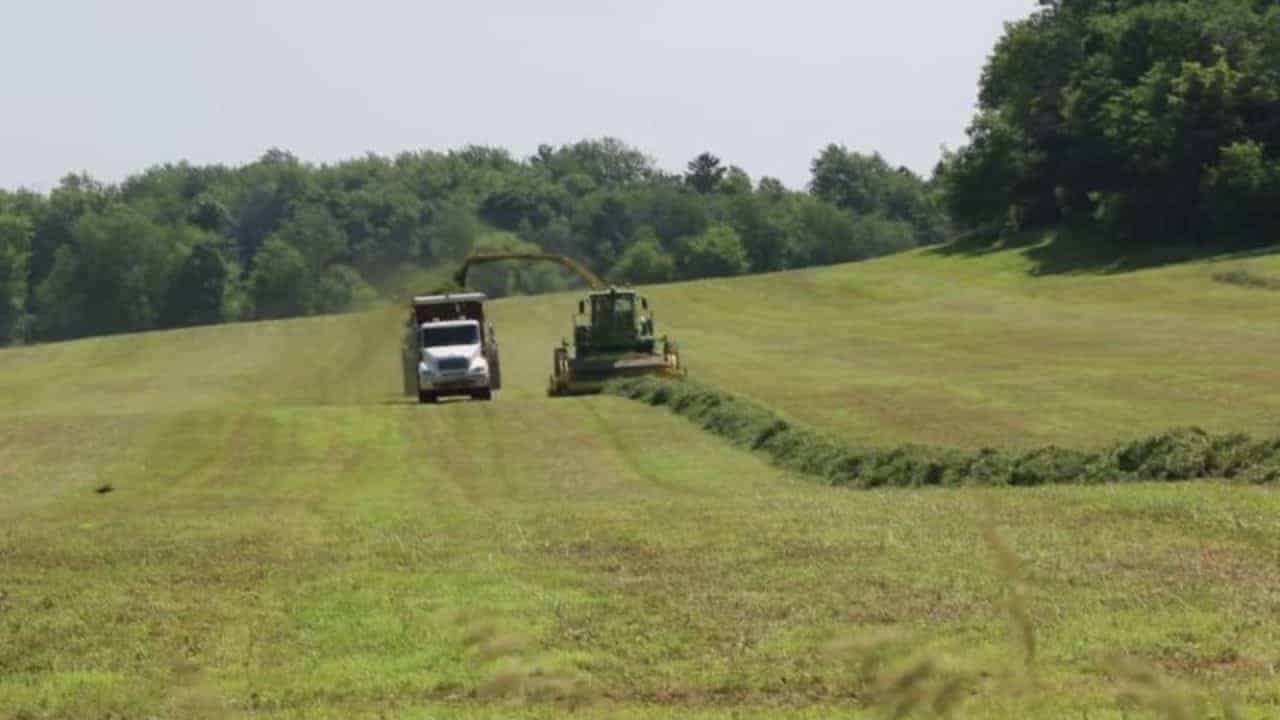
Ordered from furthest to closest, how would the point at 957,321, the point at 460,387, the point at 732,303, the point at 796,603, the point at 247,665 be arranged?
the point at 732,303
the point at 957,321
the point at 460,387
the point at 796,603
the point at 247,665

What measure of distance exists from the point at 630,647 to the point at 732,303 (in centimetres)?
8608

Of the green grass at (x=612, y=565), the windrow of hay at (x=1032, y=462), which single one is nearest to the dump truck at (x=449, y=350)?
the green grass at (x=612, y=565)

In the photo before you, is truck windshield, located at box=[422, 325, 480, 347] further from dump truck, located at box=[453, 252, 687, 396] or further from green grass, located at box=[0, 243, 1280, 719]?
green grass, located at box=[0, 243, 1280, 719]

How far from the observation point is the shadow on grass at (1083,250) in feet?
321

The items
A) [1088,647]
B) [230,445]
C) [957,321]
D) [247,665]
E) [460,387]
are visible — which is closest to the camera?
[1088,647]

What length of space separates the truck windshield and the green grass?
6.19 m

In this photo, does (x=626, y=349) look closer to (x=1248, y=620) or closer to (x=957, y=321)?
(x=957, y=321)

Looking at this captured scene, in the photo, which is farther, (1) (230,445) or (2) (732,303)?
(2) (732,303)

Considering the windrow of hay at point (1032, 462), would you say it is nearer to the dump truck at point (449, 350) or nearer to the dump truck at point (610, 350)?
the dump truck at point (449, 350)

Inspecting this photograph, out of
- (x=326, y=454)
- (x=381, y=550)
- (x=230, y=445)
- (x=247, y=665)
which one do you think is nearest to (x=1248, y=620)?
(x=247, y=665)

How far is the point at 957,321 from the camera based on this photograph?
8106 centimetres

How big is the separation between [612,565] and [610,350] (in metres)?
38.3

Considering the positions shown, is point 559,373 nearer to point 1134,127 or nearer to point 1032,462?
point 1032,462

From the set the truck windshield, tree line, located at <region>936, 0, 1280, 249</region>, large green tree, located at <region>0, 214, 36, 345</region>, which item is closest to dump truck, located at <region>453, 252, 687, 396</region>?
the truck windshield
